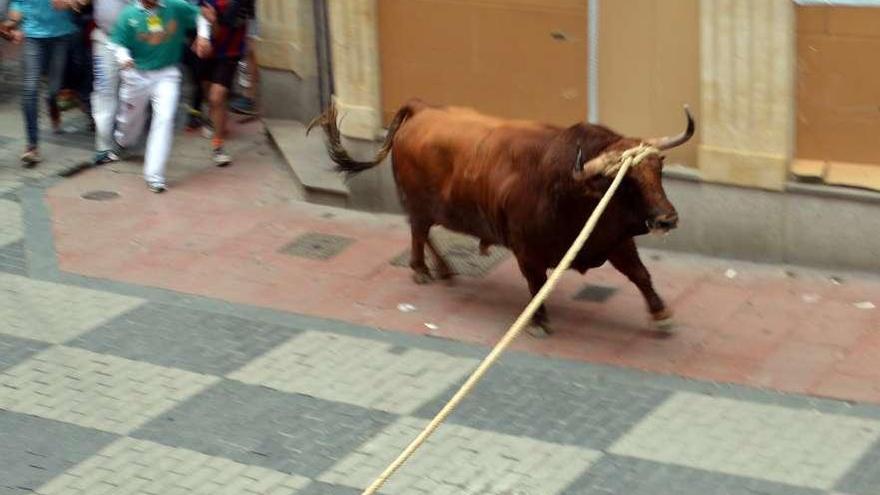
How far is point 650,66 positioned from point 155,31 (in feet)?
13.6

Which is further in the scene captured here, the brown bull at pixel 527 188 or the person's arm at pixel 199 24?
the person's arm at pixel 199 24

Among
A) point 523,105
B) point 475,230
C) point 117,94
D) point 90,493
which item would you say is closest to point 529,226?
point 475,230

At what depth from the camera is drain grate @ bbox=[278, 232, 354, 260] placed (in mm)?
11719

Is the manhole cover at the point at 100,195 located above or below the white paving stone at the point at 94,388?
above

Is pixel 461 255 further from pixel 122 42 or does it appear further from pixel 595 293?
pixel 122 42

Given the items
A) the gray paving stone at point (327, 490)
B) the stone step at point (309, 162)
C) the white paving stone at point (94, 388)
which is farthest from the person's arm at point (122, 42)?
the gray paving stone at point (327, 490)

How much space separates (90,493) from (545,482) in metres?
2.27

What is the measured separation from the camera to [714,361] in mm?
9562

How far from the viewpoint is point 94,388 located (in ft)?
31.7

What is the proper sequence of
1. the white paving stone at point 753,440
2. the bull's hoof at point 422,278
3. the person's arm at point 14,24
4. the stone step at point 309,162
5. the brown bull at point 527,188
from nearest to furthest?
the white paving stone at point 753,440 < the brown bull at point 527,188 < the bull's hoof at point 422,278 < the stone step at point 309,162 < the person's arm at point 14,24

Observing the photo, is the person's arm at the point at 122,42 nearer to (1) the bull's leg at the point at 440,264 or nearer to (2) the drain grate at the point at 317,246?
(2) the drain grate at the point at 317,246

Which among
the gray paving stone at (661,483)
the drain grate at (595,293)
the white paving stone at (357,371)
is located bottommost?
the drain grate at (595,293)

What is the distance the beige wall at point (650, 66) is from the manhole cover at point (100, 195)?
4103 mm

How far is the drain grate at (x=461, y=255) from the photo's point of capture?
37.2ft
